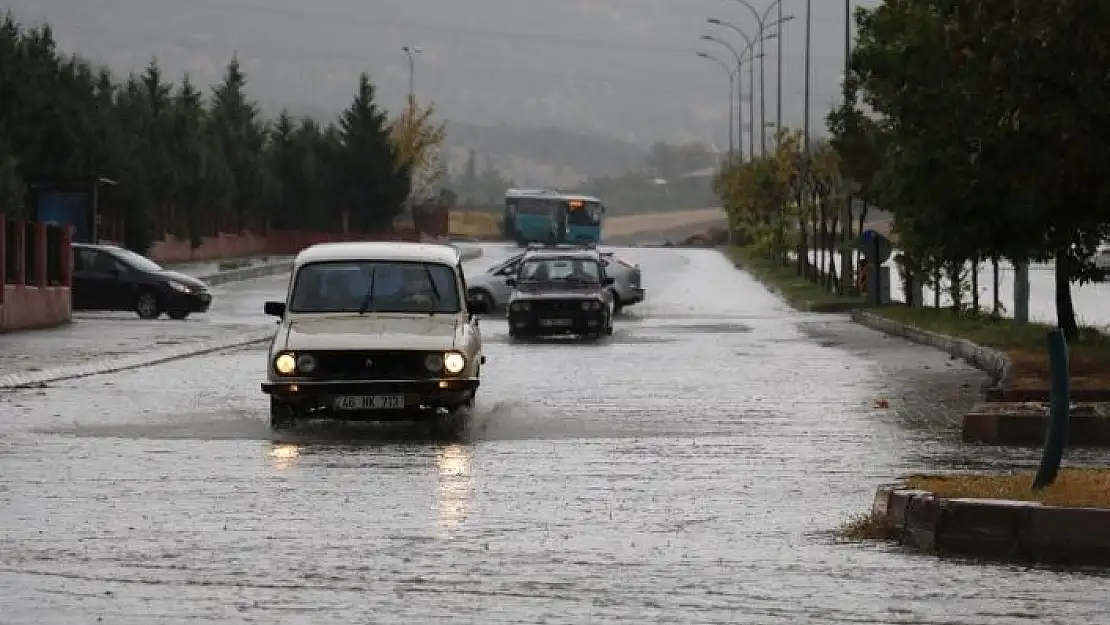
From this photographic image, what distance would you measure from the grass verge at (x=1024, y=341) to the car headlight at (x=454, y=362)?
5.08m

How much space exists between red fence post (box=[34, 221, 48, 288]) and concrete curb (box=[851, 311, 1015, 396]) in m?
14.8

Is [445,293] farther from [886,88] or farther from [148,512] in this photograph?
[886,88]

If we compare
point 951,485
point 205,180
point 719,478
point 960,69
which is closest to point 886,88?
point 960,69

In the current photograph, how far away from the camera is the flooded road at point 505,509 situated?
10.9 metres

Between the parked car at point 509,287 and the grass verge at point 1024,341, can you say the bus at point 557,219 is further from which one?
the grass verge at point 1024,341

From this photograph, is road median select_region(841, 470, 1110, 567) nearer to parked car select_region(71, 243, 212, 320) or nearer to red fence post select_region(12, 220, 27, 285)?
red fence post select_region(12, 220, 27, 285)

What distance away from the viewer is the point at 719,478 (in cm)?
1680

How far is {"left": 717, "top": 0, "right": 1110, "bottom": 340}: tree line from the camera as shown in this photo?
1136 inches

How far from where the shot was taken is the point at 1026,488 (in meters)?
13.8

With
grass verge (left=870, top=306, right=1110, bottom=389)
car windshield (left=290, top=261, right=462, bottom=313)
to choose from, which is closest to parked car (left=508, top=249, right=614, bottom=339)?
grass verge (left=870, top=306, right=1110, bottom=389)

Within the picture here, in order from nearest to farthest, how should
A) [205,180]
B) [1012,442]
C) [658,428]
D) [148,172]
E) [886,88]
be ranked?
[1012,442] → [658,428] → [886,88] → [148,172] → [205,180]

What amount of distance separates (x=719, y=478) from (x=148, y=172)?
71.1 metres

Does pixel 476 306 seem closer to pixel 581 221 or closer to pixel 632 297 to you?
pixel 632 297

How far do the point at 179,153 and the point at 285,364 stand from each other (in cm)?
7343
